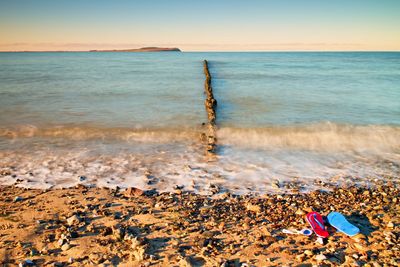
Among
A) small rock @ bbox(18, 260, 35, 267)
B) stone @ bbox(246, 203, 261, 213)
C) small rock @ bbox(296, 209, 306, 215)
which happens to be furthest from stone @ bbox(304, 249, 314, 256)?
small rock @ bbox(18, 260, 35, 267)

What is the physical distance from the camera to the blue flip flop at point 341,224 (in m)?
4.22

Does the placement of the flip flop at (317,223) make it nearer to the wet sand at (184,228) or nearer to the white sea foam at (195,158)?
the wet sand at (184,228)

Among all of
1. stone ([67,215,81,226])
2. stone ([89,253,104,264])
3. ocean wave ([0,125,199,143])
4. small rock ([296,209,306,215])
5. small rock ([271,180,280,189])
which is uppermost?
ocean wave ([0,125,199,143])

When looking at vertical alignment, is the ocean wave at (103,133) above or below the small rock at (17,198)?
above

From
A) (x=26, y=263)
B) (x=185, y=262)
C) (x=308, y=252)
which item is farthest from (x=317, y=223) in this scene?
(x=26, y=263)

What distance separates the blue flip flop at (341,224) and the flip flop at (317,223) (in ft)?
0.50

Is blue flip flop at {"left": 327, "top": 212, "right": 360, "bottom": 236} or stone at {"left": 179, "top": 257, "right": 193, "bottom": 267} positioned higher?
blue flip flop at {"left": 327, "top": 212, "right": 360, "bottom": 236}

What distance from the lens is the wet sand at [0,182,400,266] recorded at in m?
3.71

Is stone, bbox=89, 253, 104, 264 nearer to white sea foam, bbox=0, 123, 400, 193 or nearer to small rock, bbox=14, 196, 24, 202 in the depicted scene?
white sea foam, bbox=0, 123, 400, 193

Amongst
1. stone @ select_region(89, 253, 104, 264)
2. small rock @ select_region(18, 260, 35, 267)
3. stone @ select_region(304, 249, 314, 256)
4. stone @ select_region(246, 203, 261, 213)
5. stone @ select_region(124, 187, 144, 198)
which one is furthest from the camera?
stone @ select_region(124, 187, 144, 198)

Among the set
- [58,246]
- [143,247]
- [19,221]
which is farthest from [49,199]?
[143,247]

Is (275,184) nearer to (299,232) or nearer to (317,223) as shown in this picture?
(317,223)

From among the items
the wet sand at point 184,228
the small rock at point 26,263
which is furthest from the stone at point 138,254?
the small rock at point 26,263

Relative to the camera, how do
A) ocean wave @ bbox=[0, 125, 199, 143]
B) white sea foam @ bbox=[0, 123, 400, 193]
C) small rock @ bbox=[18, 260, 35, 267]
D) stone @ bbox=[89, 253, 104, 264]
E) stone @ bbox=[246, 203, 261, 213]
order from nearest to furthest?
small rock @ bbox=[18, 260, 35, 267] < stone @ bbox=[89, 253, 104, 264] < stone @ bbox=[246, 203, 261, 213] < white sea foam @ bbox=[0, 123, 400, 193] < ocean wave @ bbox=[0, 125, 199, 143]
